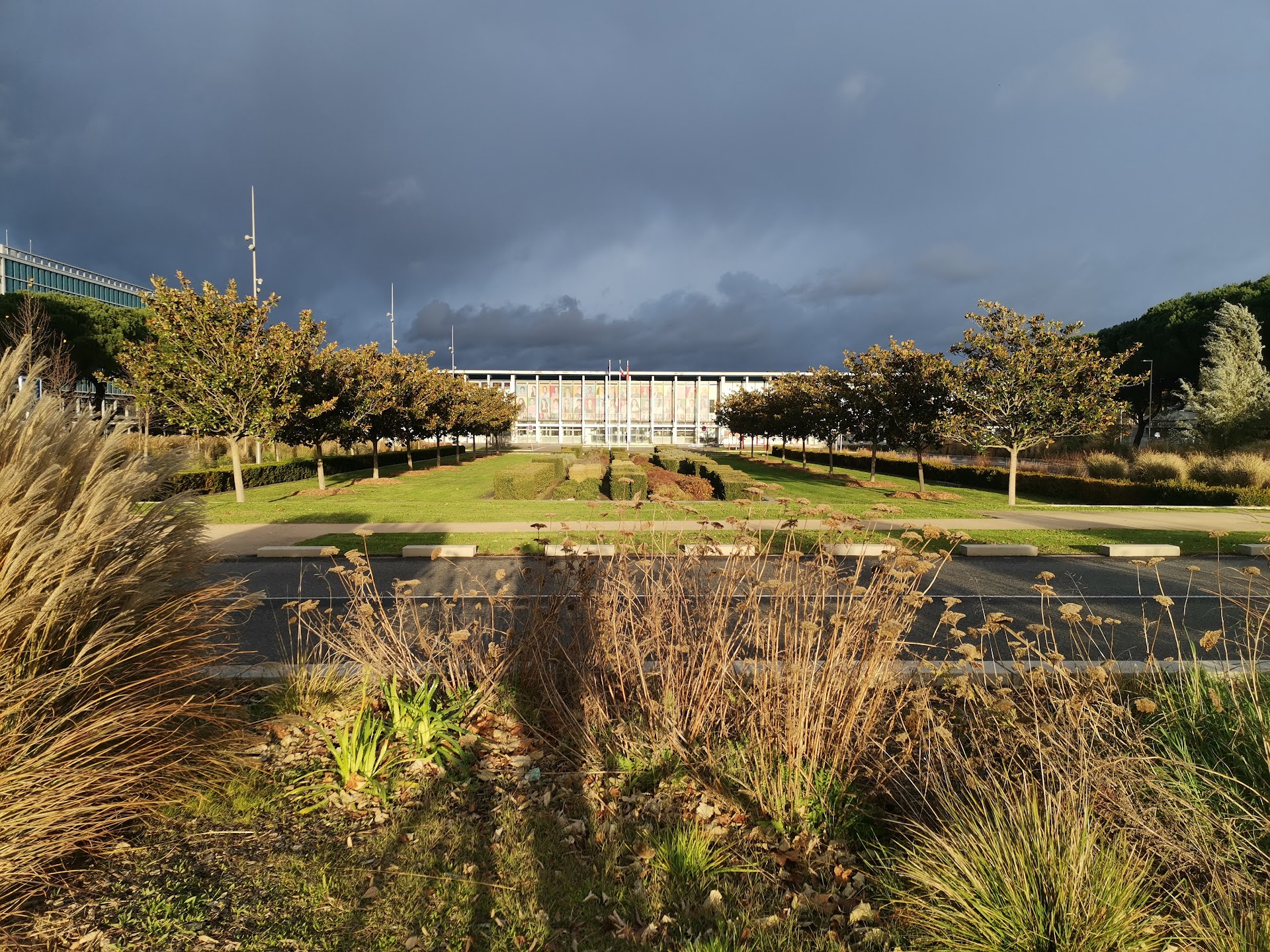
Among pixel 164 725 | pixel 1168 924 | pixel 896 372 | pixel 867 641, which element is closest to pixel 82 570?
pixel 164 725

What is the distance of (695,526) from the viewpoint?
12836 mm

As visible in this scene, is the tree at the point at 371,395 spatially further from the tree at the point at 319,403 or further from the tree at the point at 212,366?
the tree at the point at 212,366

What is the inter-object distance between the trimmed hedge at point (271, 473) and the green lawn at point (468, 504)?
0.52m

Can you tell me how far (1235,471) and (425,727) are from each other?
25.1m

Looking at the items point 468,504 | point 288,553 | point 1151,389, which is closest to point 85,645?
point 288,553

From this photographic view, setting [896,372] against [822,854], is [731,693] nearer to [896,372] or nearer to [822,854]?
[822,854]

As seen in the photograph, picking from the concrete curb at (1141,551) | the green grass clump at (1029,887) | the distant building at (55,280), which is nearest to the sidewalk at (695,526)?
the concrete curb at (1141,551)

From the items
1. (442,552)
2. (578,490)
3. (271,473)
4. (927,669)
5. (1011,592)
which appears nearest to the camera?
(927,669)

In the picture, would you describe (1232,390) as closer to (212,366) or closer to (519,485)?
(519,485)

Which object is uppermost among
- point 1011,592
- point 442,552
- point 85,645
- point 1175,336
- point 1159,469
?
point 1175,336

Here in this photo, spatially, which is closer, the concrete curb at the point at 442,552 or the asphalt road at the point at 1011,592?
the asphalt road at the point at 1011,592

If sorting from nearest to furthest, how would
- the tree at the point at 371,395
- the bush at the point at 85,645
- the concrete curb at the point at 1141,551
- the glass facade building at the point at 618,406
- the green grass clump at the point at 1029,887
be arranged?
the green grass clump at the point at 1029,887 → the bush at the point at 85,645 → the concrete curb at the point at 1141,551 → the tree at the point at 371,395 → the glass facade building at the point at 618,406

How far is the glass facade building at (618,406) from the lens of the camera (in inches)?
3573

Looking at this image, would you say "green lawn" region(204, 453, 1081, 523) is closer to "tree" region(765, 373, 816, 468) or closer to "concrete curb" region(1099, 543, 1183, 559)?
"concrete curb" region(1099, 543, 1183, 559)
